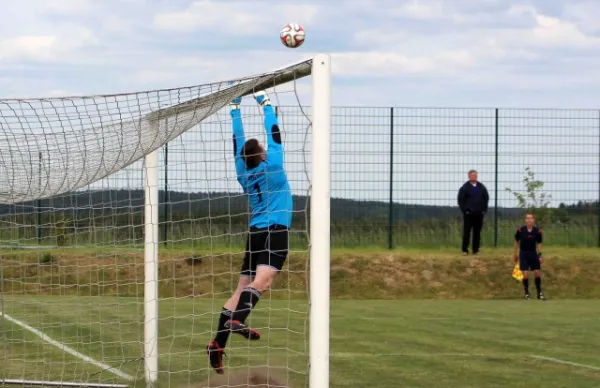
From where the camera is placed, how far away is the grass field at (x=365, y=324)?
992cm

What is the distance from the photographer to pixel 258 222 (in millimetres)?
9039

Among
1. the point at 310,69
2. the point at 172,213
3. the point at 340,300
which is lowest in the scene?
the point at 340,300

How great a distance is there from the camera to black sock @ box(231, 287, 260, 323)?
347 inches

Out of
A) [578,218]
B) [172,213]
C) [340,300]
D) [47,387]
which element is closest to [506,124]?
[578,218]

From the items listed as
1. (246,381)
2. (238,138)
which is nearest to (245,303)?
(246,381)

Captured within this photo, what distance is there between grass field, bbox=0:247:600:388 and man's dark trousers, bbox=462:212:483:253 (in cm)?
33

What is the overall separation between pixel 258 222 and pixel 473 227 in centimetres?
1561

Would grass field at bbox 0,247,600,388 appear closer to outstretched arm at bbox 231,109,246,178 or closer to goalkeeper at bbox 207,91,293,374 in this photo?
goalkeeper at bbox 207,91,293,374

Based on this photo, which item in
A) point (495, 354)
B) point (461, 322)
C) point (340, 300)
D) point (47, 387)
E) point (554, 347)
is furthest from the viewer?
point (340, 300)

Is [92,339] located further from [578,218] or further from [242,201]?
[578,218]

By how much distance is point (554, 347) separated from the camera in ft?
39.8

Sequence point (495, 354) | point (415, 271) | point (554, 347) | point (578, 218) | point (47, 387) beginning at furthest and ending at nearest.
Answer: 1. point (578, 218)
2. point (415, 271)
3. point (554, 347)
4. point (495, 354)
5. point (47, 387)

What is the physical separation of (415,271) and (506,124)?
413cm

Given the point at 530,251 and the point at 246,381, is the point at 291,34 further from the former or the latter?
the point at 530,251
